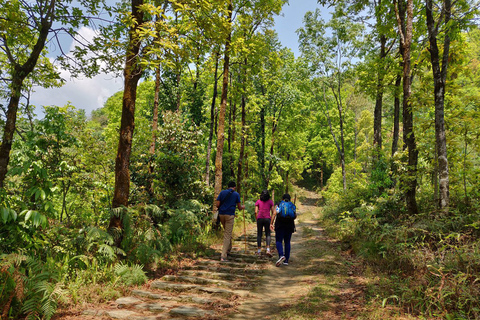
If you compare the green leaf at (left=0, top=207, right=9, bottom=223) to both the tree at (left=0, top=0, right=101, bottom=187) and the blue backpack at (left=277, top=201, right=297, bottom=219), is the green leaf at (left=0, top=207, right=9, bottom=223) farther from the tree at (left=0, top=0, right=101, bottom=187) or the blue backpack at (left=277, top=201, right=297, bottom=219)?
the blue backpack at (left=277, top=201, right=297, bottom=219)

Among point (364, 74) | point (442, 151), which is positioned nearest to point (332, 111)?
Answer: point (364, 74)

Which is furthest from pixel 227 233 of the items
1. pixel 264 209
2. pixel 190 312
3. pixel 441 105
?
pixel 441 105

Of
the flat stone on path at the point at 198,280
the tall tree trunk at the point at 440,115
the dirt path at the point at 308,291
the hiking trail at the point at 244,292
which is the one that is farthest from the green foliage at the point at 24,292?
the tall tree trunk at the point at 440,115

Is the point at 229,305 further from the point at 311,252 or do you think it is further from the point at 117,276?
the point at 311,252

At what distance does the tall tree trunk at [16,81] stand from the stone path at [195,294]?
354 centimetres

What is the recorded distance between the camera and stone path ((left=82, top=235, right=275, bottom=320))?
452 cm

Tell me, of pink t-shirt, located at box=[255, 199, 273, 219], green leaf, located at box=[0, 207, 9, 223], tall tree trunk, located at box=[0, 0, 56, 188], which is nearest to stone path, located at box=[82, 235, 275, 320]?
pink t-shirt, located at box=[255, 199, 273, 219]

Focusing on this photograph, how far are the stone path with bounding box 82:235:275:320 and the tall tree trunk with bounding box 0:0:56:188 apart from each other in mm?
3543

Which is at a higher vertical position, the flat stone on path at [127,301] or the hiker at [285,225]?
the hiker at [285,225]

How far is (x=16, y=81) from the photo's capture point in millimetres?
5500

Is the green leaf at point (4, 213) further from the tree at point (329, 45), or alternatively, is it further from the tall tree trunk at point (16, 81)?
the tree at point (329, 45)

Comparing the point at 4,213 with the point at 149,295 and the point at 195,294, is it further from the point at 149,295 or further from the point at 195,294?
the point at 195,294

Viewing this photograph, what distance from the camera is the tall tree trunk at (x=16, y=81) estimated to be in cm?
548

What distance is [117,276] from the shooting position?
221 inches
